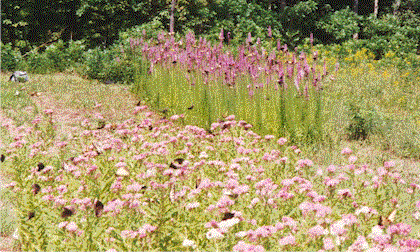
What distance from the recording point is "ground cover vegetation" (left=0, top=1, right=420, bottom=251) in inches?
107

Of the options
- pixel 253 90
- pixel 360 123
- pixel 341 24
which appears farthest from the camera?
pixel 341 24

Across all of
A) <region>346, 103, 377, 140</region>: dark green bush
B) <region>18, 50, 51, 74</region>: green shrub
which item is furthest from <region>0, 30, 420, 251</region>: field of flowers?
<region>18, 50, 51, 74</region>: green shrub

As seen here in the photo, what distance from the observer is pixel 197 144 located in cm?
478

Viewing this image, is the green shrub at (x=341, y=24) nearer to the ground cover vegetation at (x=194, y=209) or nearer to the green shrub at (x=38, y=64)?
the green shrub at (x=38, y=64)

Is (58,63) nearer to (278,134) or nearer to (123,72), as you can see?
(123,72)

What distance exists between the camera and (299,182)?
10.7 feet

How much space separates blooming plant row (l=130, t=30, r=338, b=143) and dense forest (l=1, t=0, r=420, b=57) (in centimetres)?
672

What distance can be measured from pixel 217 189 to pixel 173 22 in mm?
11507

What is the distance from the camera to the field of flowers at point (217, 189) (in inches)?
101

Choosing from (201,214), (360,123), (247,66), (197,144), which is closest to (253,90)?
(247,66)

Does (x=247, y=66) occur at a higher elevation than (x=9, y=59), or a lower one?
higher

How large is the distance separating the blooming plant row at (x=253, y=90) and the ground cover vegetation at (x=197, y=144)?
0.02 m

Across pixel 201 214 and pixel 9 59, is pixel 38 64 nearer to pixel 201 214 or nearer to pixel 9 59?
pixel 9 59

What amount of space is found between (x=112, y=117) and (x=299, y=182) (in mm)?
4673
